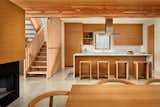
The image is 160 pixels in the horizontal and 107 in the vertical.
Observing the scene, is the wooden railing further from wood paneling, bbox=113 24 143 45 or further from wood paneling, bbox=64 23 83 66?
wood paneling, bbox=113 24 143 45

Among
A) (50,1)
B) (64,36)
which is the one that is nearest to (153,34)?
(64,36)

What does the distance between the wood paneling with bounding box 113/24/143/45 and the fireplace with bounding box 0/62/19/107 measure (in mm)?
8279

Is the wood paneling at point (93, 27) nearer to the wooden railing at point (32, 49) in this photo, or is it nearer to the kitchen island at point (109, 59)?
the wooden railing at point (32, 49)

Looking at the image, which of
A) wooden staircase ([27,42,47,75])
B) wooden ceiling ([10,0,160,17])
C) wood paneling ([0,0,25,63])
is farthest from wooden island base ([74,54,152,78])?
wood paneling ([0,0,25,63])

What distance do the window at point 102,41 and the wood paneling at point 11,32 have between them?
7.65 meters

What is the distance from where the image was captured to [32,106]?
64.4 inches

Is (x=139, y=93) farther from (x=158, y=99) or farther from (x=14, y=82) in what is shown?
(x=14, y=82)

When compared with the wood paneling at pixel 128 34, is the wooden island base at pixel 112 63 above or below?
below

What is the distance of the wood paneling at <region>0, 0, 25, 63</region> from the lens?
13.5 feet

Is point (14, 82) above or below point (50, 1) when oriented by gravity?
below

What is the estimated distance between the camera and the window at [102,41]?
41.9ft

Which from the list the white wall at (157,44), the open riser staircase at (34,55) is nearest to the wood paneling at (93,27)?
the open riser staircase at (34,55)

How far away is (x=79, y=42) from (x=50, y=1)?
24.0 ft

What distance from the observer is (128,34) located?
41.6ft
